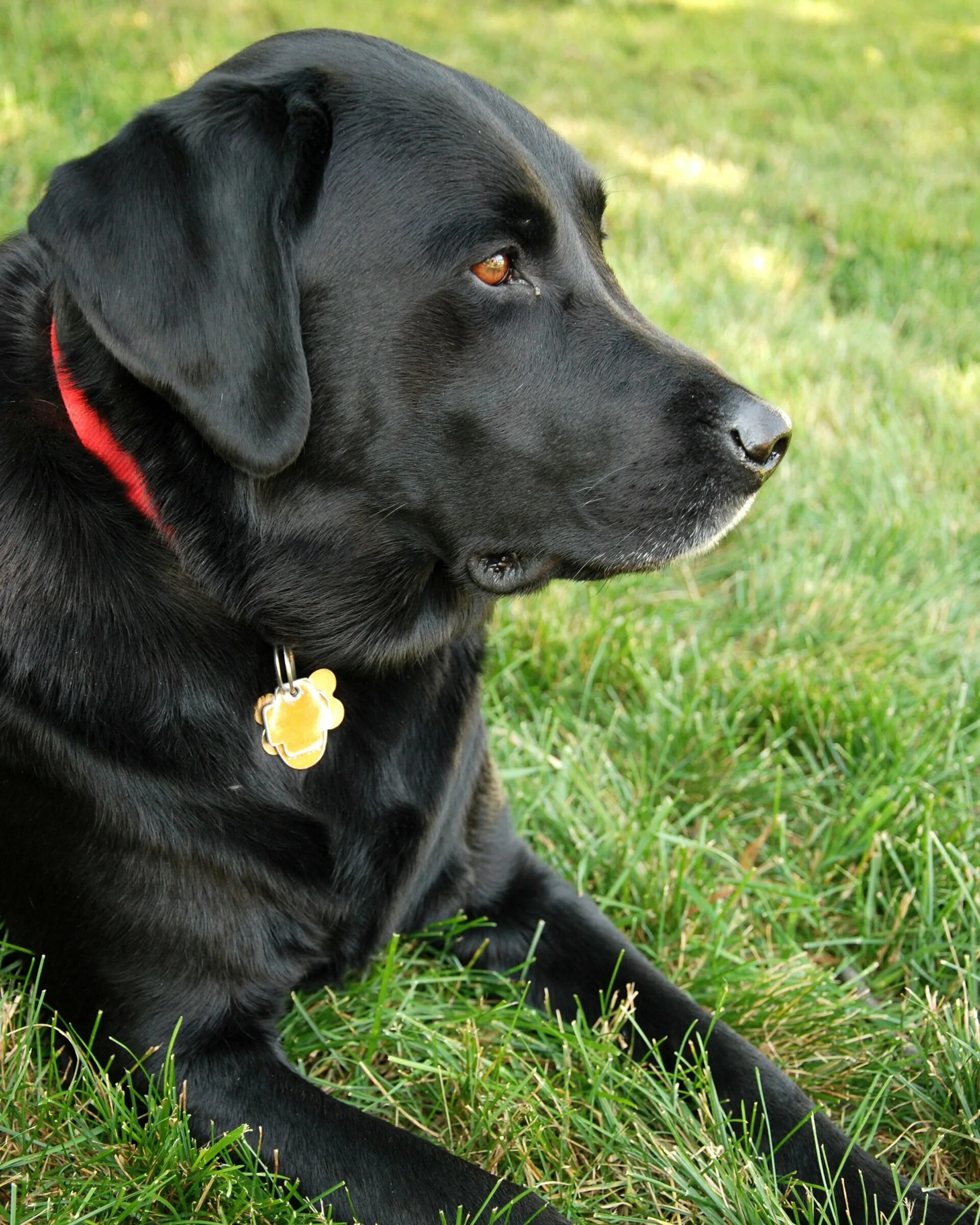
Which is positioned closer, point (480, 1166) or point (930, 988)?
point (480, 1166)

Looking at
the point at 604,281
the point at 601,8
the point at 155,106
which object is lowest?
the point at 601,8

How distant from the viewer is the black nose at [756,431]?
1.81 meters

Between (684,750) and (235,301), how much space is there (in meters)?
1.41

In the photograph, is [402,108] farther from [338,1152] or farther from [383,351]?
[338,1152]

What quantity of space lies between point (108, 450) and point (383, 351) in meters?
0.39

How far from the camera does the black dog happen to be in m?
1.53

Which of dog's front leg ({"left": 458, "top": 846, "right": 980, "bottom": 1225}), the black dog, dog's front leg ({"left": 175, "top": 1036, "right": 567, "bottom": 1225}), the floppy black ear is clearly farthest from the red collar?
dog's front leg ({"left": 458, "top": 846, "right": 980, "bottom": 1225})

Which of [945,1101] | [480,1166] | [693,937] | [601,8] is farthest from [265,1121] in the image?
[601,8]

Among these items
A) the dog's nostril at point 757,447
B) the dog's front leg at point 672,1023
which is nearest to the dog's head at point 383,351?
the dog's nostril at point 757,447

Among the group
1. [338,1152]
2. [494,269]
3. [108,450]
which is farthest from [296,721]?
[494,269]

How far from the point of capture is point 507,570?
72.8 inches

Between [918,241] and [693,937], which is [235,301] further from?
[918,241]

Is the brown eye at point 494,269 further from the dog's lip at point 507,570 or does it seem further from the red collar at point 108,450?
the red collar at point 108,450

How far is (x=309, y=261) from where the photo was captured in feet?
5.41
